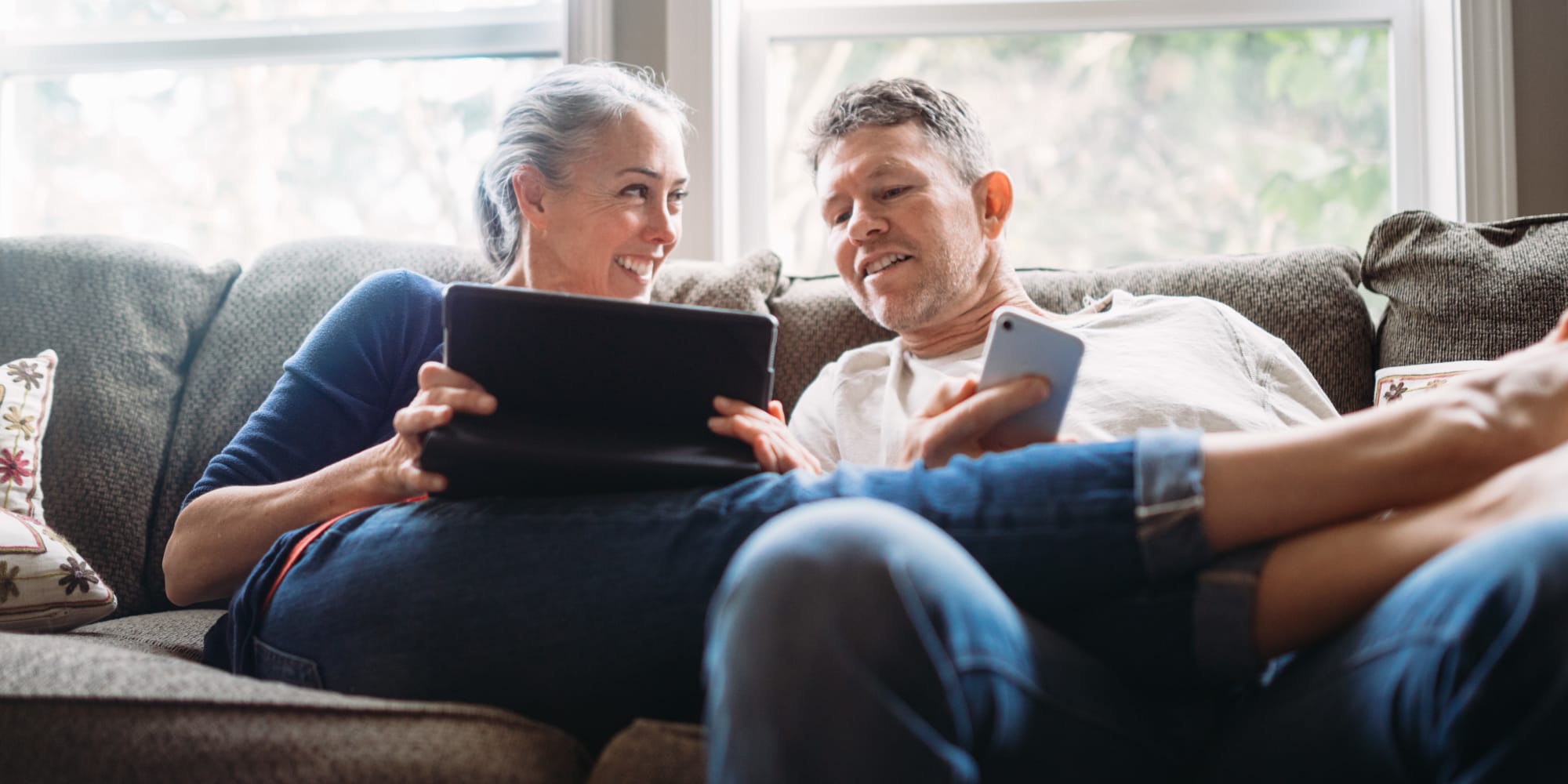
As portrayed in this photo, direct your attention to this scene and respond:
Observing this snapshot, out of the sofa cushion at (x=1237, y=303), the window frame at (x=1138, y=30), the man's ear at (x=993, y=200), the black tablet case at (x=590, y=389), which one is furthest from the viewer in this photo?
the window frame at (x=1138, y=30)

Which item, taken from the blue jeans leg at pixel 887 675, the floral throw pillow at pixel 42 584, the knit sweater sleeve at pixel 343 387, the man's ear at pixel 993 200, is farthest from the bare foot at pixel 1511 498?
the floral throw pillow at pixel 42 584

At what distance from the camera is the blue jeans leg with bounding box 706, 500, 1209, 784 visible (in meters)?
0.62

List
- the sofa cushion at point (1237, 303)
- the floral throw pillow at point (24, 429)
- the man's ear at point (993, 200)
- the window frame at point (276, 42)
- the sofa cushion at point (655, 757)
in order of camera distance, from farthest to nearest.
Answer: the window frame at point (276, 42) < the man's ear at point (993, 200) < the sofa cushion at point (1237, 303) < the floral throw pillow at point (24, 429) < the sofa cushion at point (655, 757)

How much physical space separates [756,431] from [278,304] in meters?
1.14

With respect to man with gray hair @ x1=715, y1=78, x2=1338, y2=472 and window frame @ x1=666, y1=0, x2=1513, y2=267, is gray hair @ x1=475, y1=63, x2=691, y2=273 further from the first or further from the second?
window frame @ x1=666, y1=0, x2=1513, y2=267

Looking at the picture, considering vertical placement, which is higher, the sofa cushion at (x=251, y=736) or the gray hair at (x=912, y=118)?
the gray hair at (x=912, y=118)

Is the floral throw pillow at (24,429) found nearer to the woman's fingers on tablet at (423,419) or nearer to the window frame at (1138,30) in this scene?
the woman's fingers on tablet at (423,419)

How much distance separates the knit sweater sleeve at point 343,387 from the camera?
1284 millimetres

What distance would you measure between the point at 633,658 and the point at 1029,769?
338mm

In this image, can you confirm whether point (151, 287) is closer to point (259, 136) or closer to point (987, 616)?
point (259, 136)

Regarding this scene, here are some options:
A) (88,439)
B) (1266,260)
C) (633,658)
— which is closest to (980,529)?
(633,658)

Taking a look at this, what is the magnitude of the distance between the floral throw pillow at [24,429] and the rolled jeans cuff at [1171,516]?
1474mm

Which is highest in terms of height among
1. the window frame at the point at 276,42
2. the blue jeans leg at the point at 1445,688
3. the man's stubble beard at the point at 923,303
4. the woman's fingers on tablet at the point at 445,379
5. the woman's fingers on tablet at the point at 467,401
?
the window frame at the point at 276,42

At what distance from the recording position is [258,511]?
1193 mm
